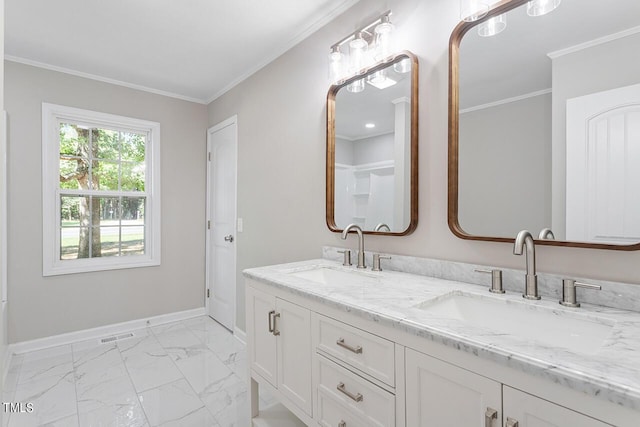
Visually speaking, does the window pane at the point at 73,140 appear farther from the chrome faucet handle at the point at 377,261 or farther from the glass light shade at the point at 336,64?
the chrome faucet handle at the point at 377,261

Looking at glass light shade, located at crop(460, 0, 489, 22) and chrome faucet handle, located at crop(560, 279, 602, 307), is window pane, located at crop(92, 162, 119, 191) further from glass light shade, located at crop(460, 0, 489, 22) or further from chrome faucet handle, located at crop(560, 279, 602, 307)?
chrome faucet handle, located at crop(560, 279, 602, 307)

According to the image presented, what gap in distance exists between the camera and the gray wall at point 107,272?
8.76ft

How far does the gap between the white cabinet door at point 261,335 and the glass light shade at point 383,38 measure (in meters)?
1.39

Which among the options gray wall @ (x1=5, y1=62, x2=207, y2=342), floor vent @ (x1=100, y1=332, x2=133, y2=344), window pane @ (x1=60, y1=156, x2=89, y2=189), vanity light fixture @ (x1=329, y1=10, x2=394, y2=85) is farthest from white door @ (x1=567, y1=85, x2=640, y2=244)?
window pane @ (x1=60, y1=156, x2=89, y2=189)

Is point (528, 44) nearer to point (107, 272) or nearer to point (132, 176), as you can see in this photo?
point (132, 176)

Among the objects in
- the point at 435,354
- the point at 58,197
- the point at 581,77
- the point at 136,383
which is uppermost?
the point at 581,77

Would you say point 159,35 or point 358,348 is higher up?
point 159,35

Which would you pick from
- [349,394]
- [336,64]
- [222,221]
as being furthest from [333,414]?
[222,221]

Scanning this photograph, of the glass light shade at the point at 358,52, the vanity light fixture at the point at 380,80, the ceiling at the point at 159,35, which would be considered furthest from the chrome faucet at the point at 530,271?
the ceiling at the point at 159,35

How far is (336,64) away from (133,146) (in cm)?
244

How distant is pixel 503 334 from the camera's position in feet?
2.69

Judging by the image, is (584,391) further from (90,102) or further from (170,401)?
(90,102)

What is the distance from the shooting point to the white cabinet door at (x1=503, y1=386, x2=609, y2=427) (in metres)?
0.64

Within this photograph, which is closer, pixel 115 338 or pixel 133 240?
pixel 115 338
